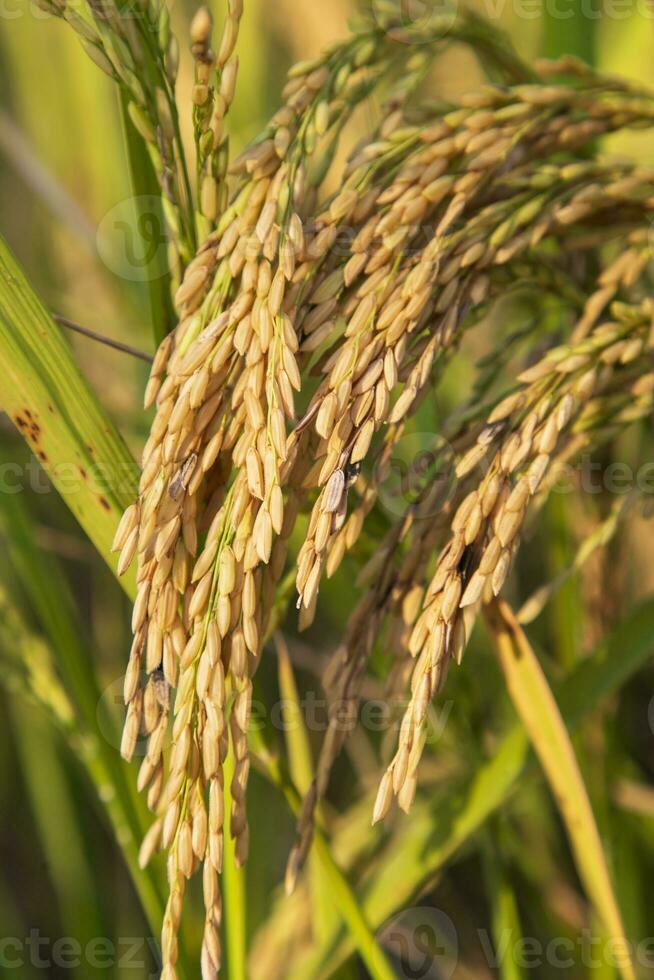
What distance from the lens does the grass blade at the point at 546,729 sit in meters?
0.70

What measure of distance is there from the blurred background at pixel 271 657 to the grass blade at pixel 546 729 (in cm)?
11

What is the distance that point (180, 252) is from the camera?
2.04 ft

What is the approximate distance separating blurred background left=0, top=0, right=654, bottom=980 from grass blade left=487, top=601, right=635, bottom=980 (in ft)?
0.36

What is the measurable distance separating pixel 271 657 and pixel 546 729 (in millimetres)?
1011

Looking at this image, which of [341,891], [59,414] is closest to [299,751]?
[341,891]

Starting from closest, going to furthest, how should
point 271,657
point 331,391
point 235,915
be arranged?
1. point 331,391
2. point 235,915
3. point 271,657

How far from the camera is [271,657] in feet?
5.51

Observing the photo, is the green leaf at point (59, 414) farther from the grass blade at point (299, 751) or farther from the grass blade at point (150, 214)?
the grass blade at point (299, 751)

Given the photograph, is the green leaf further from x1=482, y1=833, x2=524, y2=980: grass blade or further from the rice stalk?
x1=482, y1=833, x2=524, y2=980: grass blade

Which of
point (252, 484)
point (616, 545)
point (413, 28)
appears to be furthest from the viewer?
point (616, 545)

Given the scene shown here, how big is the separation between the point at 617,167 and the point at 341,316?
0.28 meters

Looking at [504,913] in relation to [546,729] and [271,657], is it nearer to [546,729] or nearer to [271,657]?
[546,729]

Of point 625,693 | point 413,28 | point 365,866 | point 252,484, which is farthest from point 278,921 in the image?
point 413,28

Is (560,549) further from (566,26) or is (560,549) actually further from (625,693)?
(566,26)
